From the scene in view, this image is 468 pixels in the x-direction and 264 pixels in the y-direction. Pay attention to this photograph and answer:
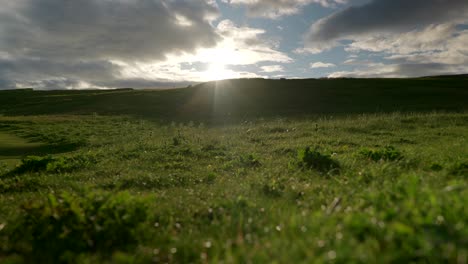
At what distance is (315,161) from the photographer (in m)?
10.6

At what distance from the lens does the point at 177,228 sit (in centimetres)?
575

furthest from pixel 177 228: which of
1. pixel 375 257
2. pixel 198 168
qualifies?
pixel 198 168

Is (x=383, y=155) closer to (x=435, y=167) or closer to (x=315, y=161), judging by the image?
(x=435, y=167)

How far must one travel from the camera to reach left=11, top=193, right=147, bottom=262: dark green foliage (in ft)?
15.6

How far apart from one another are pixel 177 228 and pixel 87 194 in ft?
5.47

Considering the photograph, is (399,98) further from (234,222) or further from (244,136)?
(234,222)

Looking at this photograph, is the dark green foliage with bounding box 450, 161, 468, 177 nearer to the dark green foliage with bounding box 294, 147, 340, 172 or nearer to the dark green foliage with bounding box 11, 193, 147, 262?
the dark green foliage with bounding box 294, 147, 340, 172

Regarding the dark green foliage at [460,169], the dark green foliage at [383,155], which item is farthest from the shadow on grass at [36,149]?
the dark green foliage at [460,169]

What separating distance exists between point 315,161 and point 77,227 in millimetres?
7499

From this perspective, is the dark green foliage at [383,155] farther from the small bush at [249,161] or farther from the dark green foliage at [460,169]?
the small bush at [249,161]

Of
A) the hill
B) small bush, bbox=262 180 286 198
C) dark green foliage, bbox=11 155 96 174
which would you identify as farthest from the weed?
the hill

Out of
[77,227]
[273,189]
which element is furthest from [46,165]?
[273,189]

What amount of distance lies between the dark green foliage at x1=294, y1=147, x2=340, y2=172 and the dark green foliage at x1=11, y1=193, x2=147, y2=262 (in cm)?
621

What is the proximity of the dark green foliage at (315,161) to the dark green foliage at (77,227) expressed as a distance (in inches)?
244
